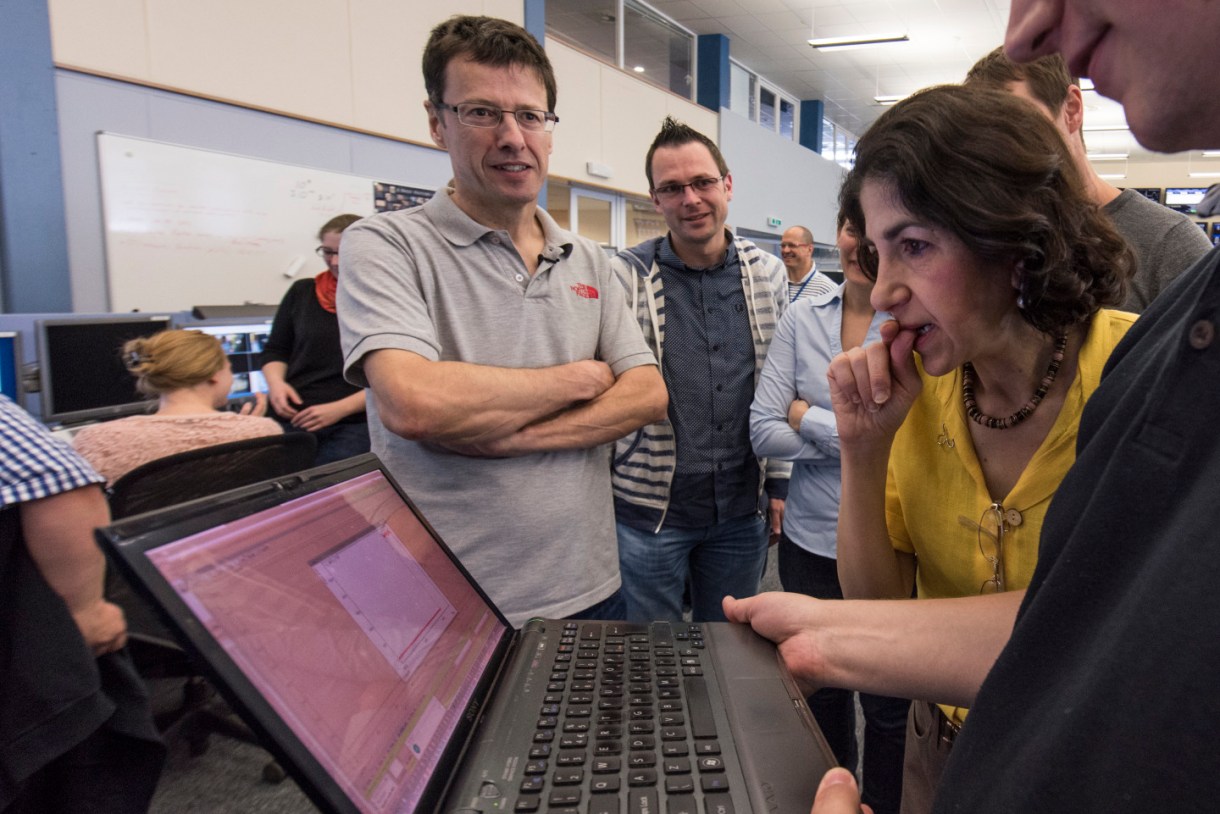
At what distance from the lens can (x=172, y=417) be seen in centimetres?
205

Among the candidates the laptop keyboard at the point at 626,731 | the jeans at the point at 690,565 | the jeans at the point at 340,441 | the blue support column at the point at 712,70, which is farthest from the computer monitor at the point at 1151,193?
the blue support column at the point at 712,70

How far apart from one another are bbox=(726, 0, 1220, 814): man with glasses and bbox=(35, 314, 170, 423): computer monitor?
2.96 meters

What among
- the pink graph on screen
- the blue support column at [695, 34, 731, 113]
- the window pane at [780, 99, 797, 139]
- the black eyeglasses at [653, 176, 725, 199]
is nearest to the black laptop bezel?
the pink graph on screen

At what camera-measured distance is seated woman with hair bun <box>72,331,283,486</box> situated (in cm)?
192

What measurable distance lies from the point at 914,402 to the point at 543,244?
2.41 feet

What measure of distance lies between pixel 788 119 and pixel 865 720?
34.5ft

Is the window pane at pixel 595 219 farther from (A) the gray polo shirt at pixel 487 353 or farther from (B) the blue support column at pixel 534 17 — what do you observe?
(A) the gray polo shirt at pixel 487 353

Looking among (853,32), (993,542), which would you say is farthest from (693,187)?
(853,32)

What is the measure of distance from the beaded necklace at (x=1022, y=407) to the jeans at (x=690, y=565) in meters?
0.98

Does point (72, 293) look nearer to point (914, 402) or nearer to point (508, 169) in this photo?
point (508, 169)

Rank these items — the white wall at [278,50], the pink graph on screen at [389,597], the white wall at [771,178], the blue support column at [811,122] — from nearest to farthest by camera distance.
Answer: the pink graph on screen at [389,597] → the white wall at [278,50] → the white wall at [771,178] → the blue support column at [811,122]

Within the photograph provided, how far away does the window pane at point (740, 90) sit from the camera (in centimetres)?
873

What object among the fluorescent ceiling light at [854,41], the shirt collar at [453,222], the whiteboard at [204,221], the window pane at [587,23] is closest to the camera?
the shirt collar at [453,222]

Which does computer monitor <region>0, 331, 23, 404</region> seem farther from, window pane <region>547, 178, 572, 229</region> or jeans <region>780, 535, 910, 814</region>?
window pane <region>547, 178, 572, 229</region>
